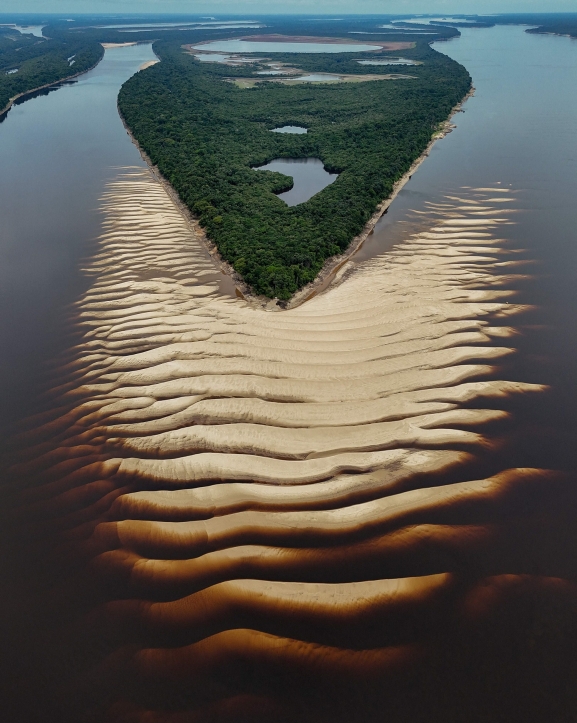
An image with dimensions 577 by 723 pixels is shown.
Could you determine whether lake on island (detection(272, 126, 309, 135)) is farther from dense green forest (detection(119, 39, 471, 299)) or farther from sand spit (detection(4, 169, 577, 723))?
sand spit (detection(4, 169, 577, 723))

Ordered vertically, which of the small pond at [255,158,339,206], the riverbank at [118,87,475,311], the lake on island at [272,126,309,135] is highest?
the lake on island at [272,126,309,135]

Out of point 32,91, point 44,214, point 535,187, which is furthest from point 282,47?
point 44,214

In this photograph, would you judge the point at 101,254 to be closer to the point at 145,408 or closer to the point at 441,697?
the point at 145,408

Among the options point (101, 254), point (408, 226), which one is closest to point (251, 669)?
point (101, 254)

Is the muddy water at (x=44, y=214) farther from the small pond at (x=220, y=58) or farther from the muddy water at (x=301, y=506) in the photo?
the small pond at (x=220, y=58)

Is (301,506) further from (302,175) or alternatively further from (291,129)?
(291,129)

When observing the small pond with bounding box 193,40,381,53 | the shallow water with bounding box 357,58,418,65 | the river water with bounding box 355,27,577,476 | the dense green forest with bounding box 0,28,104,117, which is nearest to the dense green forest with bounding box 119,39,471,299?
the river water with bounding box 355,27,577,476
